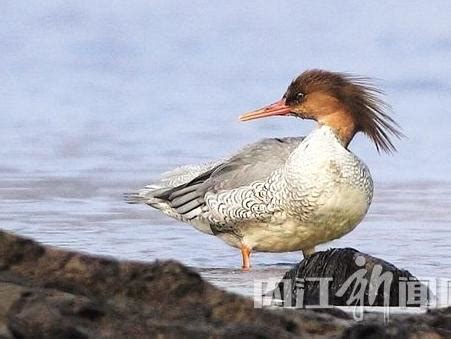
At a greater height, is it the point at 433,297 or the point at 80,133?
the point at 80,133

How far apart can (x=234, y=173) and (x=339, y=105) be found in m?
0.76

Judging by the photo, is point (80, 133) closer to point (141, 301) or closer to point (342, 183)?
point (342, 183)

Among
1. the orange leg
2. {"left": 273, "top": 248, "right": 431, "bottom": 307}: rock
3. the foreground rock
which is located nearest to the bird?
the orange leg

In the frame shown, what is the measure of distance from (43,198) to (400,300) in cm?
419

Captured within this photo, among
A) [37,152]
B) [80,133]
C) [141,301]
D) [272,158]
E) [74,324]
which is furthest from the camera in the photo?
[80,133]

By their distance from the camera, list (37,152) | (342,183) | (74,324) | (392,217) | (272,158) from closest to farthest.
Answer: (74,324)
(342,183)
(272,158)
(392,217)
(37,152)

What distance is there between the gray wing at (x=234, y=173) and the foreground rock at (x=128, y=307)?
534 cm

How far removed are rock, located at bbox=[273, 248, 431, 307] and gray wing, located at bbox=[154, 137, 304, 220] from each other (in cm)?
265

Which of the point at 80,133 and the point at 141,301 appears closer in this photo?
the point at 141,301

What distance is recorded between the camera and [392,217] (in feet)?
29.0

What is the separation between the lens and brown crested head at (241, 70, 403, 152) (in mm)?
8180

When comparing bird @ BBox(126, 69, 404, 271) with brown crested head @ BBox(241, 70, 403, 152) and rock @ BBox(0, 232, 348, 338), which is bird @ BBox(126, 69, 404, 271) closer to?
brown crested head @ BBox(241, 70, 403, 152)

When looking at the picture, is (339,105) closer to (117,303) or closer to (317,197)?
(317,197)

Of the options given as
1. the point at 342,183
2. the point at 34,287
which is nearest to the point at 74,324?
the point at 34,287
